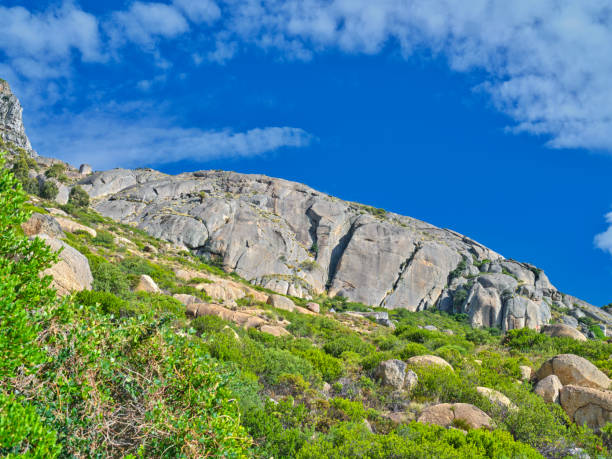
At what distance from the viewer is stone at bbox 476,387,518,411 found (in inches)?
416

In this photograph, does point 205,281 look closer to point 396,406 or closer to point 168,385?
point 396,406

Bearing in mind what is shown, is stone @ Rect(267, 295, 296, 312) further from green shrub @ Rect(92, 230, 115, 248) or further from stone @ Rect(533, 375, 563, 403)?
stone @ Rect(533, 375, 563, 403)

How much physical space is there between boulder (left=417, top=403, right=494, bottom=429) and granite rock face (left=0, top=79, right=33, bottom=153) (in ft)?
332

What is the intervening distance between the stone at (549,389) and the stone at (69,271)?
16007mm

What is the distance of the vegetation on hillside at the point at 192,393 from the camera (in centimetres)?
396

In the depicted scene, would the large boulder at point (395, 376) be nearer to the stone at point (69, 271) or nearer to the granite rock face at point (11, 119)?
the stone at point (69, 271)

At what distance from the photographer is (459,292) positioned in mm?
60094

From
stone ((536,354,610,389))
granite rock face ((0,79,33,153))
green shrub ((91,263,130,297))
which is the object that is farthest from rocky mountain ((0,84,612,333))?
stone ((536,354,610,389))

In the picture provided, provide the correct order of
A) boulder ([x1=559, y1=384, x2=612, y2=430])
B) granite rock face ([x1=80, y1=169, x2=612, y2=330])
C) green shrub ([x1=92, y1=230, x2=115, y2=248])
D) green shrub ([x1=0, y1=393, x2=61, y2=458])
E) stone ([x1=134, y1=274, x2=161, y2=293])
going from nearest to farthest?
green shrub ([x1=0, y1=393, x2=61, y2=458])
boulder ([x1=559, y1=384, x2=612, y2=430])
stone ([x1=134, y1=274, x2=161, y2=293])
green shrub ([x1=92, y1=230, x2=115, y2=248])
granite rock face ([x1=80, y1=169, x2=612, y2=330])

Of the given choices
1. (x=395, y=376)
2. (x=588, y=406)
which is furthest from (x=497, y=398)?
(x=395, y=376)

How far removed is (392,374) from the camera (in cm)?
1141

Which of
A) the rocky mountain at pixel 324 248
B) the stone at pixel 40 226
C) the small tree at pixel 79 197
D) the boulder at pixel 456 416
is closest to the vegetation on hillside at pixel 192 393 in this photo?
the boulder at pixel 456 416

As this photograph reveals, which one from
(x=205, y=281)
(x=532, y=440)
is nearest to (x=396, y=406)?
(x=532, y=440)

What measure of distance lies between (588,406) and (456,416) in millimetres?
4554
